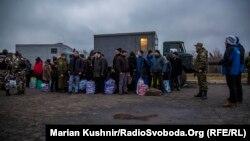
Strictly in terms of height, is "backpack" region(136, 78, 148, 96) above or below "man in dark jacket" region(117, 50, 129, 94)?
below

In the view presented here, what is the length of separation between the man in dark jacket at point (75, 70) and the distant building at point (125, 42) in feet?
15.3

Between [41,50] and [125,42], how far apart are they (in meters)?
11.5

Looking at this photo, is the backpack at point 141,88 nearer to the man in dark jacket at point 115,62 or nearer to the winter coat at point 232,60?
the man in dark jacket at point 115,62

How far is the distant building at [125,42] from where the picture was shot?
1689cm

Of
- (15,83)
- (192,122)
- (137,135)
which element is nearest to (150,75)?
(15,83)

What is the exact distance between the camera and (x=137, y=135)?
494cm

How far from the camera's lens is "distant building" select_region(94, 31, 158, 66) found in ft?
55.4

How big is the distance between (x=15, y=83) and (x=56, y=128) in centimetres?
874

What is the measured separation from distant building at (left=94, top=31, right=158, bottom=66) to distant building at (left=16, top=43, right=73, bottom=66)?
8.34m

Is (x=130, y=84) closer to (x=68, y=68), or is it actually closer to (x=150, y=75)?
(x=150, y=75)

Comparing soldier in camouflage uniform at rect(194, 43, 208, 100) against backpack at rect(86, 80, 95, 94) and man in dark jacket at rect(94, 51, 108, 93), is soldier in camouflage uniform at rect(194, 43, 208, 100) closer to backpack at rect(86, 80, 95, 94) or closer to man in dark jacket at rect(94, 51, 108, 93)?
man in dark jacket at rect(94, 51, 108, 93)

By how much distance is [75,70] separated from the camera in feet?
44.6

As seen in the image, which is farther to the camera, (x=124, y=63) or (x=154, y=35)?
(x=154, y=35)

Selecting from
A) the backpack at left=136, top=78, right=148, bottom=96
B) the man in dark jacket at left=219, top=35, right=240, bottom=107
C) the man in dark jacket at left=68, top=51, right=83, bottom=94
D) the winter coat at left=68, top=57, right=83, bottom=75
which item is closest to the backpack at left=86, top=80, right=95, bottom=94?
the man in dark jacket at left=68, top=51, right=83, bottom=94
